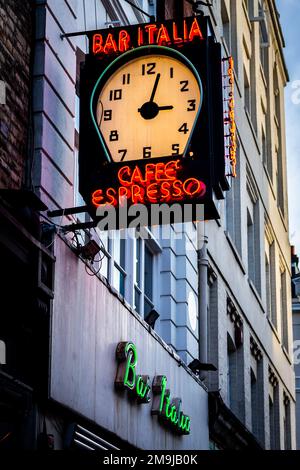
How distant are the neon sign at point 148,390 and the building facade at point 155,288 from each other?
15cm

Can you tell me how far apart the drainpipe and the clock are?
7751 mm

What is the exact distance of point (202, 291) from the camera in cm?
2159

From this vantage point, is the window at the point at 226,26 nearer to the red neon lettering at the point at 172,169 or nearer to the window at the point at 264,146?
the window at the point at 264,146

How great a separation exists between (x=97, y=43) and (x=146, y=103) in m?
1.01

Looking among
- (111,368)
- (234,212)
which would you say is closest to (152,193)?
(111,368)

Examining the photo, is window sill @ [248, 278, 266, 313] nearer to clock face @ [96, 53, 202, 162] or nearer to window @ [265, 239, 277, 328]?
window @ [265, 239, 277, 328]

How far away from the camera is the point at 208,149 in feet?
44.5

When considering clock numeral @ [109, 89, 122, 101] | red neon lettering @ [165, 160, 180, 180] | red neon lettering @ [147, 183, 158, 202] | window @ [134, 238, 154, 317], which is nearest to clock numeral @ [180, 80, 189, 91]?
clock numeral @ [109, 89, 122, 101]

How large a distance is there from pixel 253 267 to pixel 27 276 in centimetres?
1876

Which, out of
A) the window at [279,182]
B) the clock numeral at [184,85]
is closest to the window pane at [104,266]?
the clock numeral at [184,85]

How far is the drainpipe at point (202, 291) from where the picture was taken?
21250mm

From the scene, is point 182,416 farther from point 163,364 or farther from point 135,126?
point 135,126

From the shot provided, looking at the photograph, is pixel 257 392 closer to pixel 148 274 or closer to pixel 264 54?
pixel 148 274
